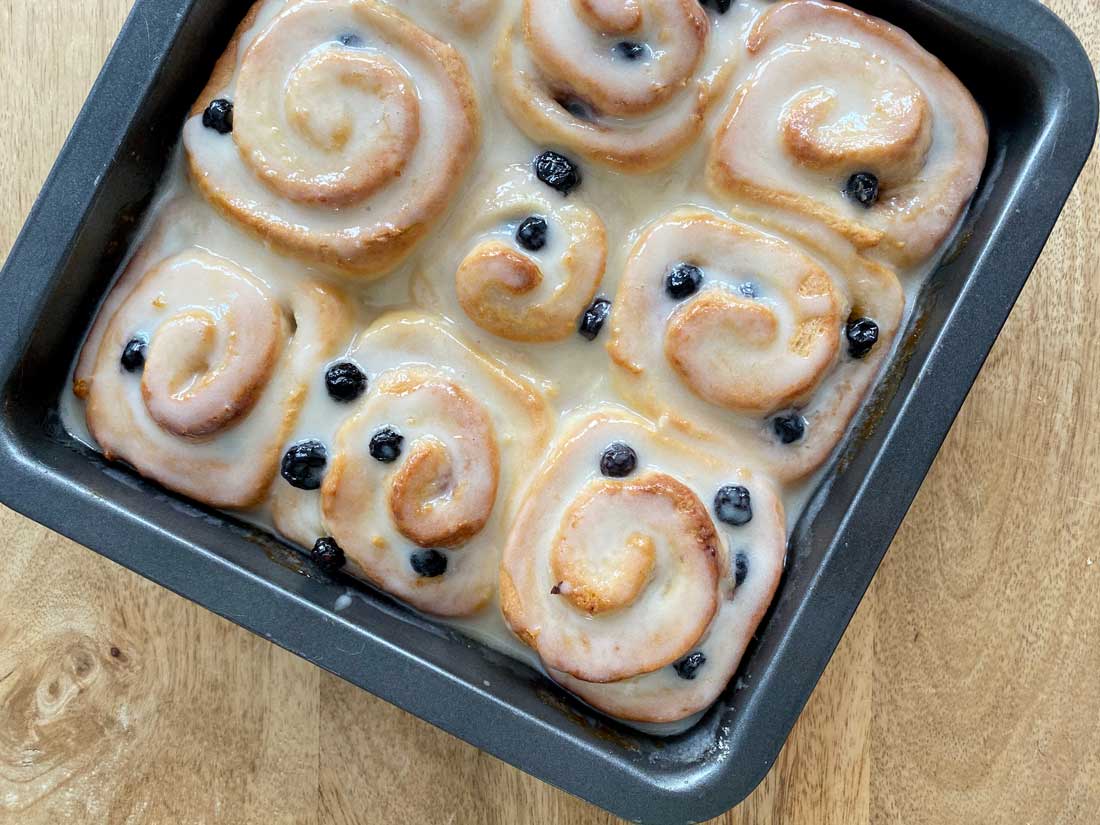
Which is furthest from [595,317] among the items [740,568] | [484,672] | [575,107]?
[484,672]

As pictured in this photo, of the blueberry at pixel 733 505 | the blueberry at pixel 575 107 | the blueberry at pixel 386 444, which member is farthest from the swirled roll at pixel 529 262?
the blueberry at pixel 733 505

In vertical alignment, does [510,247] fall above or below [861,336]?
below

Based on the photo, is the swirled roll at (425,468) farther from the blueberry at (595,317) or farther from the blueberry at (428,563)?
the blueberry at (595,317)

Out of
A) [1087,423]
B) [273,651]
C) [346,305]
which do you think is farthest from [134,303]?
[1087,423]

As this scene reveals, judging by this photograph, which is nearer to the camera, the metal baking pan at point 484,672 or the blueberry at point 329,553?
the metal baking pan at point 484,672

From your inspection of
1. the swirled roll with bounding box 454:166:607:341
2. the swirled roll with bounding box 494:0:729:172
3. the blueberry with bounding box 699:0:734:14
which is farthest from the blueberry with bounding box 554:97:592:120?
the blueberry with bounding box 699:0:734:14

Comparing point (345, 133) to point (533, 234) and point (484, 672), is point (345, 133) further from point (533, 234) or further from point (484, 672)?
point (484, 672)
